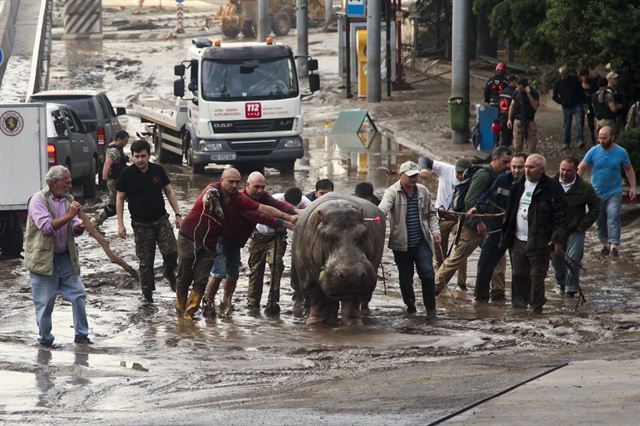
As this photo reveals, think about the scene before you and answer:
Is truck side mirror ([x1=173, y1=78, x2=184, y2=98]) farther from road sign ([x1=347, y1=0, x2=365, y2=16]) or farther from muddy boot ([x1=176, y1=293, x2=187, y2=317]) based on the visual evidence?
muddy boot ([x1=176, y1=293, x2=187, y2=317])

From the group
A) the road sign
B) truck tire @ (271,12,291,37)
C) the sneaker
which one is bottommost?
the sneaker

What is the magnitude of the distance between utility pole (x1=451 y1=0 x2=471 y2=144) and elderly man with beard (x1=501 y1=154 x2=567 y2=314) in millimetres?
15861

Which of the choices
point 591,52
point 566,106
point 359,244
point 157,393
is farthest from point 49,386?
point 566,106

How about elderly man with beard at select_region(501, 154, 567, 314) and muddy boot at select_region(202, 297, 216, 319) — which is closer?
elderly man with beard at select_region(501, 154, 567, 314)

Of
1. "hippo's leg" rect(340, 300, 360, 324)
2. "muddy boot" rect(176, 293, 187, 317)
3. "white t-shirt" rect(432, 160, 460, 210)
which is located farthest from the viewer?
"white t-shirt" rect(432, 160, 460, 210)

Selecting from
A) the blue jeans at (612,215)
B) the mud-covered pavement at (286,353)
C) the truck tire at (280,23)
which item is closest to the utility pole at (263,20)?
the truck tire at (280,23)

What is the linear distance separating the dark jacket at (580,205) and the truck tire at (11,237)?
7.53 m

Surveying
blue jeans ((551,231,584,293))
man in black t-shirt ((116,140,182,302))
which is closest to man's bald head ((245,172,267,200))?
man in black t-shirt ((116,140,182,302))

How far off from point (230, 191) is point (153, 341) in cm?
175

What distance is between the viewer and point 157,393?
10.6m

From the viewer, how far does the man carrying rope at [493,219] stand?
1477 cm

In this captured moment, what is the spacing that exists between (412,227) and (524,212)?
115 cm

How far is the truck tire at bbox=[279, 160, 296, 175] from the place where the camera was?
2839cm

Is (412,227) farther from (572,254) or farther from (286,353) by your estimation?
(286,353)
